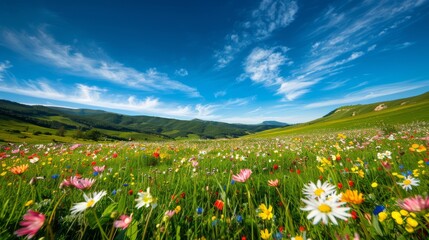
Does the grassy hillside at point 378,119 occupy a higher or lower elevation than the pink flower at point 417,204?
higher

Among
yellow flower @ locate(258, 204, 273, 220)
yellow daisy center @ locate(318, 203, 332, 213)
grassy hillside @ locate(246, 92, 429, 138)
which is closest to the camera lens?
yellow daisy center @ locate(318, 203, 332, 213)

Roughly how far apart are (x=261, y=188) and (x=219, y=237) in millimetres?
1560

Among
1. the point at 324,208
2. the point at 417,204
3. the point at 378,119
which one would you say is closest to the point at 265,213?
the point at 324,208

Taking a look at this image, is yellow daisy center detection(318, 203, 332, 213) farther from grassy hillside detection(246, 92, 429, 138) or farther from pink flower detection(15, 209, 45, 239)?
grassy hillside detection(246, 92, 429, 138)

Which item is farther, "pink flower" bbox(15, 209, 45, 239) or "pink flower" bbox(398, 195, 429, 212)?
"pink flower" bbox(398, 195, 429, 212)

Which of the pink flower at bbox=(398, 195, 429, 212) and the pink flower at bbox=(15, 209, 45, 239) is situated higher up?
the pink flower at bbox=(398, 195, 429, 212)

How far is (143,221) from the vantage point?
Result: 5.79 ft

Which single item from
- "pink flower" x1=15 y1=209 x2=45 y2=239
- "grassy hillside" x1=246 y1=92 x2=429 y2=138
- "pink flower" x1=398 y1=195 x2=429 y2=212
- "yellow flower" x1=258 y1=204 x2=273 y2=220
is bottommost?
"yellow flower" x1=258 y1=204 x2=273 y2=220

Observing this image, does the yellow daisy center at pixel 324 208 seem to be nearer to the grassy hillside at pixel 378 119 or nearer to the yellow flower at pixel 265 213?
the yellow flower at pixel 265 213

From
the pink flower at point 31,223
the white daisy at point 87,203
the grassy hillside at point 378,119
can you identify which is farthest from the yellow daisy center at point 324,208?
the grassy hillside at point 378,119

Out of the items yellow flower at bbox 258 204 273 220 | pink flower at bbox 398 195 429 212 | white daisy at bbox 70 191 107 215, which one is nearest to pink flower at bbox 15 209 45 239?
white daisy at bbox 70 191 107 215

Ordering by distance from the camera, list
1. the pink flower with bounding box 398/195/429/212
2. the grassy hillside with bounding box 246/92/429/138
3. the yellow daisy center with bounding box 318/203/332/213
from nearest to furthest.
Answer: the yellow daisy center with bounding box 318/203/332/213
the pink flower with bounding box 398/195/429/212
the grassy hillside with bounding box 246/92/429/138

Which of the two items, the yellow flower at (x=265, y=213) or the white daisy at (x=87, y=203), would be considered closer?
the white daisy at (x=87, y=203)

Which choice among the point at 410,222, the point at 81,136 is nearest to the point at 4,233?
the point at 410,222
